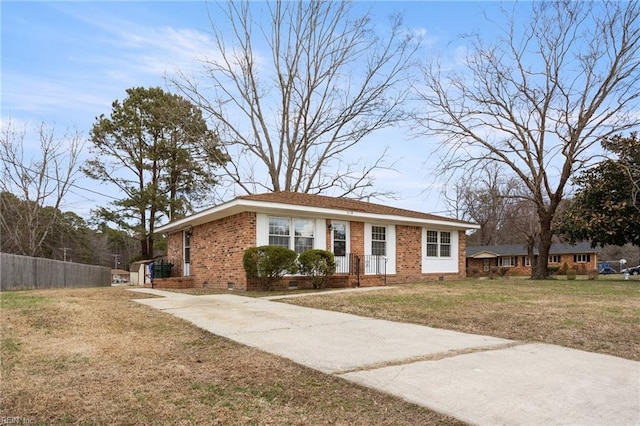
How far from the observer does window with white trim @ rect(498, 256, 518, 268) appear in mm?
47078

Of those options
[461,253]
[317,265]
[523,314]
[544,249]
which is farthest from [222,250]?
[544,249]

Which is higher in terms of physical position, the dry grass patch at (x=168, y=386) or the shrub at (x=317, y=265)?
the shrub at (x=317, y=265)

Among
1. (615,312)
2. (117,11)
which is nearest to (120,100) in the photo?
(117,11)

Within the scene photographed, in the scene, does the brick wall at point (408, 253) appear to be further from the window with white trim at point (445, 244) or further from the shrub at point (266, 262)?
the shrub at point (266, 262)

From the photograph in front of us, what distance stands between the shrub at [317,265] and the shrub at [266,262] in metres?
0.60

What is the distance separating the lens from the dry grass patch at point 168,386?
3502 millimetres

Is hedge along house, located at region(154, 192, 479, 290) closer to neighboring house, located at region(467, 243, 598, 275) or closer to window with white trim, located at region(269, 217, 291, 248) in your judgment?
window with white trim, located at region(269, 217, 291, 248)

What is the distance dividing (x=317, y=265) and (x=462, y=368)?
10205 millimetres

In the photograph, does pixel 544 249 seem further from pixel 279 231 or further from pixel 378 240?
pixel 279 231

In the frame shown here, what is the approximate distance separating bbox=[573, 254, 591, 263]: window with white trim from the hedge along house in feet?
100

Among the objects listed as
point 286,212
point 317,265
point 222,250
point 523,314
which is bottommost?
point 523,314

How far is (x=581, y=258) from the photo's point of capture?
151 feet

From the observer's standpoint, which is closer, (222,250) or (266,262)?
(266,262)

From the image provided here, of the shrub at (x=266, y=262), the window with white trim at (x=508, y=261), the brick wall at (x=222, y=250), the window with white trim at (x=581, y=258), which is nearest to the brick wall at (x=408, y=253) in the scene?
the shrub at (x=266, y=262)
